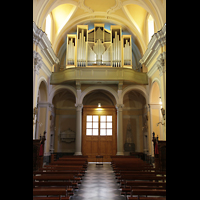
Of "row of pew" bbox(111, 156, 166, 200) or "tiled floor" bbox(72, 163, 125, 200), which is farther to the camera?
"tiled floor" bbox(72, 163, 125, 200)

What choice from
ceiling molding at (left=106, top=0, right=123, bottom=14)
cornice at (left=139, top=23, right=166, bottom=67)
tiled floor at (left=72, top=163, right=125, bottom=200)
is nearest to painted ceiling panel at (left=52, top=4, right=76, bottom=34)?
ceiling molding at (left=106, top=0, right=123, bottom=14)

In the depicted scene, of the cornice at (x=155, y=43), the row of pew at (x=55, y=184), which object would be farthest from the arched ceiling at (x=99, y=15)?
the row of pew at (x=55, y=184)

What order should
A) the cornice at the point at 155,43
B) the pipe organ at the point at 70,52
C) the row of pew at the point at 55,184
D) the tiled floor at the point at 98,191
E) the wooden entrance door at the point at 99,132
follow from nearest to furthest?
the row of pew at the point at 55,184, the tiled floor at the point at 98,191, the cornice at the point at 155,43, the pipe organ at the point at 70,52, the wooden entrance door at the point at 99,132

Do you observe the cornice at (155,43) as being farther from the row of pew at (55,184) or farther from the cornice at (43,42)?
the row of pew at (55,184)

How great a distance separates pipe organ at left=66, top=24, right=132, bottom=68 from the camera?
16172mm

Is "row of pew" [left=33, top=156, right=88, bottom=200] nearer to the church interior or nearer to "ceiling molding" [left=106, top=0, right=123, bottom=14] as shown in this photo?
the church interior

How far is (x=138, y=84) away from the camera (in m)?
16.2

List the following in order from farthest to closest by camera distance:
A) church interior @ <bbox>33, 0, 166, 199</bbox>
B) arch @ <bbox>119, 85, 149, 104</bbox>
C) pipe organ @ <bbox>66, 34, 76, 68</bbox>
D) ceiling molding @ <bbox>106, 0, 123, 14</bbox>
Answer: pipe organ @ <bbox>66, 34, 76, 68</bbox>, arch @ <bbox>119, 85, 149, 104</bbox>, ceiling molding @ <bbox>106, 0, 123, 14</bbox>, church interior @ <bbox>33, 0, 166, 199</bbox>

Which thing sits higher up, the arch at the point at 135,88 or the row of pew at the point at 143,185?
the arch at the point at 135,88

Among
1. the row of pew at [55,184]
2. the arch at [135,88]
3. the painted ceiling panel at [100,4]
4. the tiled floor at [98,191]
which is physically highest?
the painted ceiling panel at [100,4]

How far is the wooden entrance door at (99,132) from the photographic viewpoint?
17609mm

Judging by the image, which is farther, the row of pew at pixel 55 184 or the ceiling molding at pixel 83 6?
the ceiling molding at pixel 83 6

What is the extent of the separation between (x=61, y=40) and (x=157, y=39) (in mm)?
8458
